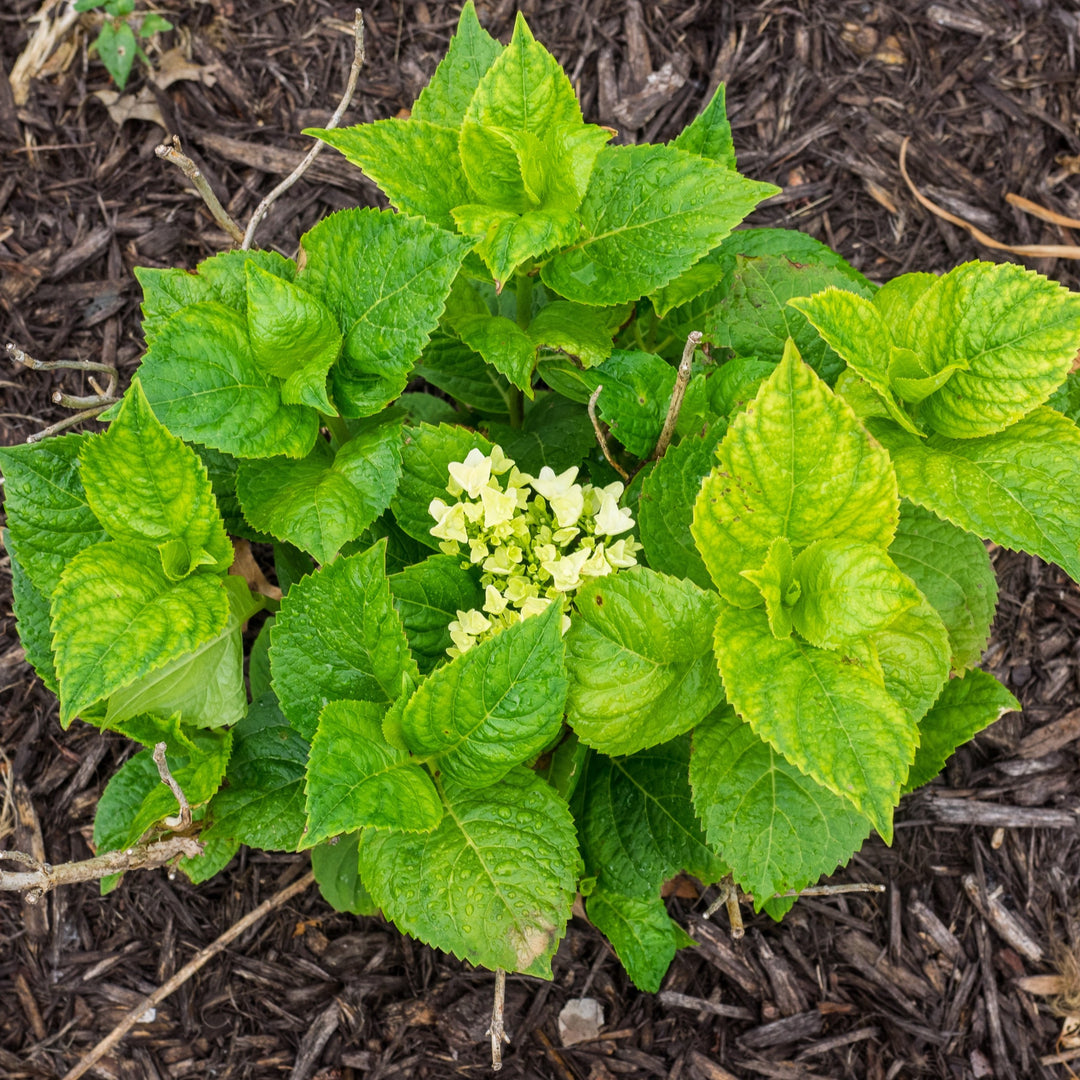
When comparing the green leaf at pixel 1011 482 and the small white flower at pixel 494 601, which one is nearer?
the green leaf at pixel 1011 482

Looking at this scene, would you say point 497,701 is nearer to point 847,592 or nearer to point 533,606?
point 533,606

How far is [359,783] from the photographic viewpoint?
1713mm

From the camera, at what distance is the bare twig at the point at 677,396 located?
178 cm

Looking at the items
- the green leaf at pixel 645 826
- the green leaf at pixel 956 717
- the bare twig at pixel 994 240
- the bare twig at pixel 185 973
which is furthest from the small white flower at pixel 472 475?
the bare twig at pixel 994 240

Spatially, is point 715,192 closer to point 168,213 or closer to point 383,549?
point 383,549

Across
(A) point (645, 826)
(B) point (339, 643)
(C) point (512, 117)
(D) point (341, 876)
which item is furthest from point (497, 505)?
(D) point (341, 876)

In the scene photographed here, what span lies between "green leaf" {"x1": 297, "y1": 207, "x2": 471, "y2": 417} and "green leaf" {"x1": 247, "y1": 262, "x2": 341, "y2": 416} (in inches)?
2.2

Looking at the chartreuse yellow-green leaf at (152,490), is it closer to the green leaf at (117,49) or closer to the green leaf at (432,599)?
the green leaf at (432,599)

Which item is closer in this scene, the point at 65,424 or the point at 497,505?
the point at 497,505

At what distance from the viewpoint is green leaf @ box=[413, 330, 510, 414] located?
239 cm

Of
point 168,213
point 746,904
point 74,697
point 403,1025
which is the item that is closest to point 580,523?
point 74,697

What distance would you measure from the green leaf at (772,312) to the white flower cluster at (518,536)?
506 mm

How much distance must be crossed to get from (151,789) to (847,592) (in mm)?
1601

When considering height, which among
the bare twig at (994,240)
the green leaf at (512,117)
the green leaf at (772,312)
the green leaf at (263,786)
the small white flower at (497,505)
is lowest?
the green leaf at (263,786)
